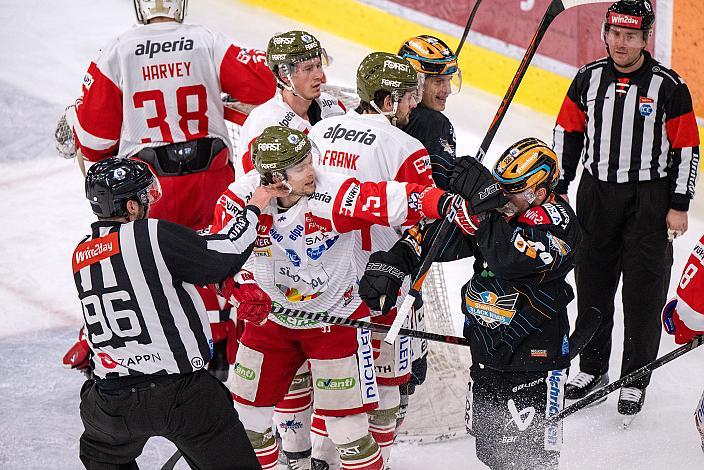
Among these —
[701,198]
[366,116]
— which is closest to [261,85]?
[366,116]

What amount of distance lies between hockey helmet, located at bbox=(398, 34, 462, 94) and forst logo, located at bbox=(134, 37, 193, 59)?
0.81 m

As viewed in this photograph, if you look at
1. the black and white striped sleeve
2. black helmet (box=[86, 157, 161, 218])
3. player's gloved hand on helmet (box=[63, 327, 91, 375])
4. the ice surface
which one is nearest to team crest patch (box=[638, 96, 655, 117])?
the ice surface

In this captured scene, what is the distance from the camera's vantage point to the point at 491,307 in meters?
3.17

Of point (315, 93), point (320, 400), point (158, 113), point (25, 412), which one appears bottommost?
point (25, 412)

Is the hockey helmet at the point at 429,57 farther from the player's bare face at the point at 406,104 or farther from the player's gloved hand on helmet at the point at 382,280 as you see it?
the player's gloved hand on helmet at the point at 382,280

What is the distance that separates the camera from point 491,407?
3254 mm

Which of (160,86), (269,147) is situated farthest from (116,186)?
(160,86)

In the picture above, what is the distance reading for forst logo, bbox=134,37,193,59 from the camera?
13.3ft

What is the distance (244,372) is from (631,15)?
185 cm

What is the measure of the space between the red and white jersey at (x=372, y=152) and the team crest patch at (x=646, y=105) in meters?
1.00

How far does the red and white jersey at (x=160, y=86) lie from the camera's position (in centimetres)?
408

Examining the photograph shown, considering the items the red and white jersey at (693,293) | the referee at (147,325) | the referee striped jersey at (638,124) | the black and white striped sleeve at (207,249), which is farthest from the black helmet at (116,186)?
the referee striped jersey at (638,124)

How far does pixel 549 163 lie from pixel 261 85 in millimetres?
1531

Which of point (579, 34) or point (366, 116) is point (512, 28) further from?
point (366, 116)
